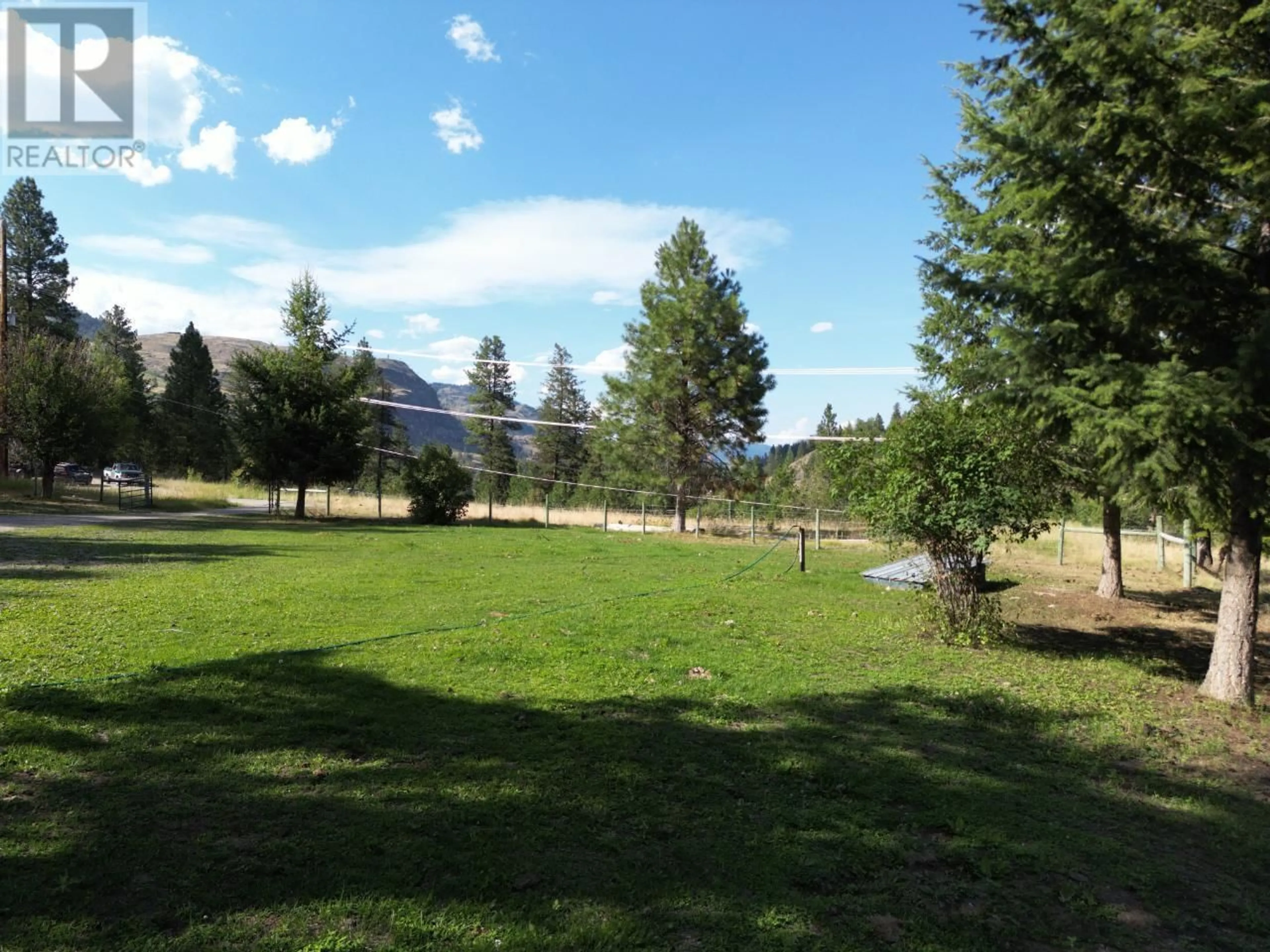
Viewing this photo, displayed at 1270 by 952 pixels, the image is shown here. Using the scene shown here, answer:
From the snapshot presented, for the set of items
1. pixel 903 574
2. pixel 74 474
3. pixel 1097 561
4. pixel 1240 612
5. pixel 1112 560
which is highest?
pixel 74 474

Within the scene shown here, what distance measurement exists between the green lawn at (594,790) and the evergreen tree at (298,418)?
17.7 metres

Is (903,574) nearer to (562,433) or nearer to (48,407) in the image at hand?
(48,407)

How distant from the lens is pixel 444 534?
2091cm

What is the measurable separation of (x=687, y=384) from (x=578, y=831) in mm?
23670

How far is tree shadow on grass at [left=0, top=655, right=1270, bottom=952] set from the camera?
262 cm

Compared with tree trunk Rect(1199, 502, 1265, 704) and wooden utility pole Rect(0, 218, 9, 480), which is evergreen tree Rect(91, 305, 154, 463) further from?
tree trunk Rect(1199, 502, 1265, 704)

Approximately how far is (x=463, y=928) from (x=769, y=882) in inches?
49.2

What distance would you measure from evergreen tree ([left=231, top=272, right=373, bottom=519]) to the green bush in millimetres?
2020

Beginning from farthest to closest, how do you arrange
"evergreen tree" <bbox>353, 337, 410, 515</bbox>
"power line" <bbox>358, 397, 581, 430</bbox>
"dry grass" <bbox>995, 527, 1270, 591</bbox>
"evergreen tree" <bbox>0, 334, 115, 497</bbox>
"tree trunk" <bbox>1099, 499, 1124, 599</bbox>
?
1. "evergreen tree" <bbox>353, 337, 410, 515</bbox>
2. "power line" <bbox>358, 397, 581, 430</bbox>
3. "evergreen tree" <bbox>0, 334, 115, 497</bbox>
4. "dry grass" <bbox>995, 527, 1270, 591</bbox>
5. "tree trunk" <bbox>1099, 499, 1124, 599</bbox>

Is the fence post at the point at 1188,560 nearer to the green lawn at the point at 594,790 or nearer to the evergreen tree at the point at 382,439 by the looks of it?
the green lawn at the point at 594,790

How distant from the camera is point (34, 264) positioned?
45250 millimetres

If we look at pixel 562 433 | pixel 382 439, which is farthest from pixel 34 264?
pixel 562 433

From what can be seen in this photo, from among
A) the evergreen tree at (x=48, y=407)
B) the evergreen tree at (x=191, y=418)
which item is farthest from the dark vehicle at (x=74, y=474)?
the evergreen tree at (x=48, y=407)

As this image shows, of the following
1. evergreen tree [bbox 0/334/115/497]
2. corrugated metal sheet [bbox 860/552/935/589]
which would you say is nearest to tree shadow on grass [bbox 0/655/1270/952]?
corrugated metal sheet [bbox 860/552/935/589]
